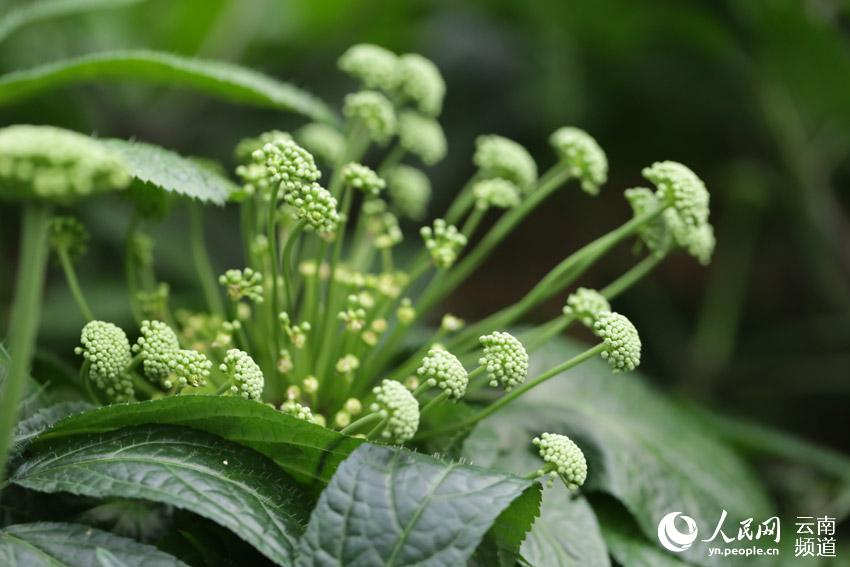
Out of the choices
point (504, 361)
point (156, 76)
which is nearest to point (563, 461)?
point (504, 361)

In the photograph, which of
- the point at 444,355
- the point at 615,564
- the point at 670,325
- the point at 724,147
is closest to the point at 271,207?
the point at 444,355

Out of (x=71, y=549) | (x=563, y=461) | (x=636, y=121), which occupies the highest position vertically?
(x=636, y=121)

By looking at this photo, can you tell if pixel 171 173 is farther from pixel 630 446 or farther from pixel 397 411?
pixel 630 446

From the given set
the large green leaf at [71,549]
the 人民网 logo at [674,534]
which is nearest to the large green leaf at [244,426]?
the large green leaf at [71,549]

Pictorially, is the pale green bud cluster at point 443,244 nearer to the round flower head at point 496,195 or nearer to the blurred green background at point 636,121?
the round flower head at point 496,195

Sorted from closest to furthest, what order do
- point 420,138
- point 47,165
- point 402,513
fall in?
point 47,165 → point 402,513 → point 420,138

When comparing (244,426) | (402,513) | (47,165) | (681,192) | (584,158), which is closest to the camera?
(47,165)
